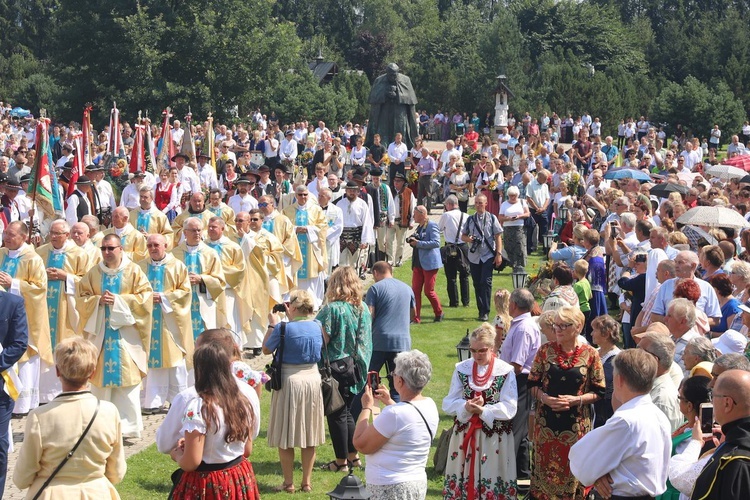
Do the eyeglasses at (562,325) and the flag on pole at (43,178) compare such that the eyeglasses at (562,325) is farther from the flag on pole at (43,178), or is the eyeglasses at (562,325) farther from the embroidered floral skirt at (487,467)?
the flag on pole at (43,178)

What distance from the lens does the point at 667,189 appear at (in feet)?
58.1

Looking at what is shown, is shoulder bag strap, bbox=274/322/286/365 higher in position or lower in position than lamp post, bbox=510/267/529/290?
lower

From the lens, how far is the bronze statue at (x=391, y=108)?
2975 centimetres

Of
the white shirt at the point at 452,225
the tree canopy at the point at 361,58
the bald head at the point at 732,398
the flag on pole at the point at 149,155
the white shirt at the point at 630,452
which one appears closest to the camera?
the bald head at the point at 732,398

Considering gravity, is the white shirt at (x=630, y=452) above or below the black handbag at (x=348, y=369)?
below

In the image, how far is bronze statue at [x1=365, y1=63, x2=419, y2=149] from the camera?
29750 mm

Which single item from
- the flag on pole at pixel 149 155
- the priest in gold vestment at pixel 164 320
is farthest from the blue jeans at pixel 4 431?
the flag on pole at pixel 149 155

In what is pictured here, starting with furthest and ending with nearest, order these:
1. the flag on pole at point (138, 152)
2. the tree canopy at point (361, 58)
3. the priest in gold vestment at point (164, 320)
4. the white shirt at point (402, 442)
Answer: the tree canopy at point (361, 58)
the flag on pole at point (138, 152)
the priest in gold vestment at point (164, 320)
the white shirt at point (402, 442)

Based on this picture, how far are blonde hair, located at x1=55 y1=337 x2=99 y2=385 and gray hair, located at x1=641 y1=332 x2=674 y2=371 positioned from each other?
3.46 metres

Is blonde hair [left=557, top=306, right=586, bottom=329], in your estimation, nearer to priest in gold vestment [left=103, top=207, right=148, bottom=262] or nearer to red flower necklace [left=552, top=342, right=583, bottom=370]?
red flower necklace [left=552, top=342, right=583, bottom=370]

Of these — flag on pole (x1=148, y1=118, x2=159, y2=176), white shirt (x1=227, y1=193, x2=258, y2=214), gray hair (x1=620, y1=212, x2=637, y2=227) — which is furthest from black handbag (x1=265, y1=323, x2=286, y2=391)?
flag on pole (x1=148, y1=118, x2=159, y2=176)

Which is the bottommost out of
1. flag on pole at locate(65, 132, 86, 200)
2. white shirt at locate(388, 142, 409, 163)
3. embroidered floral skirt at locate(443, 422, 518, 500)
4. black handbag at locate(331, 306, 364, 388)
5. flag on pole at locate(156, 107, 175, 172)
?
embroidered floral skirt at locate(443, 422, 518, 500)

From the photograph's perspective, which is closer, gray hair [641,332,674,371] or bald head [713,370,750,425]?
bald head [713,370,750,425]

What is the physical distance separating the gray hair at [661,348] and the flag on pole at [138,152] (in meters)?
15.1
